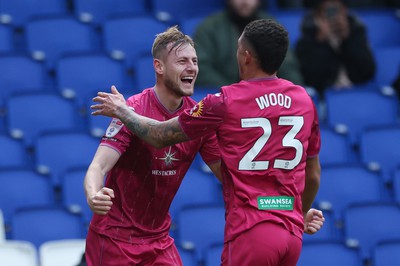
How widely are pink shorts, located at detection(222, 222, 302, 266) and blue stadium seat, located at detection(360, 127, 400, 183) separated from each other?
166 inches

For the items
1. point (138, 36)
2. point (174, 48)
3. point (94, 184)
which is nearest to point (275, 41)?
point (174, 48)

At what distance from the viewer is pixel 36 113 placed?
9.45 meters

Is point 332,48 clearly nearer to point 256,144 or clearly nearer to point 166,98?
point 166,98

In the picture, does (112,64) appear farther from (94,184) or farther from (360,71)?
(94,184)

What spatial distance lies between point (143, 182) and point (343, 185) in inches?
137

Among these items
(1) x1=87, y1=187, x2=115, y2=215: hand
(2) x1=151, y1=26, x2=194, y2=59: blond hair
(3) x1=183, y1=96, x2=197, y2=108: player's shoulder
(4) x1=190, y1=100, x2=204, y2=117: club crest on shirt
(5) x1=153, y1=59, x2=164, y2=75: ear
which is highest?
(2) x1=151, y1=26, x2=194, y2=59: blond hair

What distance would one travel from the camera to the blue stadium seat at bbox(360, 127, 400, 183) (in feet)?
31.9

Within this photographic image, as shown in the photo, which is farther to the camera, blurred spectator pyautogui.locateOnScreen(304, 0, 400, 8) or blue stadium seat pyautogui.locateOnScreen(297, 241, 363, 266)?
blurred spectator pyautogui.locateOnScreen(304, 0, 400, 8)

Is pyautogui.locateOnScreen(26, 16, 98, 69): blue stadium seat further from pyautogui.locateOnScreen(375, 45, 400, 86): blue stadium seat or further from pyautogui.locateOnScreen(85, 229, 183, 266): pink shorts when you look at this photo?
pyautogui.locateOnScreen(85, 229, 183, 266): pink shorts

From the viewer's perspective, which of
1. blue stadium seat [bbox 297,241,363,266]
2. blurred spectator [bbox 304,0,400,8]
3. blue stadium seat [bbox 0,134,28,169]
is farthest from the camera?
blurred spectator [bbox 304,0,400,8]

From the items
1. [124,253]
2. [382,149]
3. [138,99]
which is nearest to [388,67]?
[382,149]

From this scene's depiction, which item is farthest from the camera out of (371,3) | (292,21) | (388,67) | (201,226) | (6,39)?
(371,3)

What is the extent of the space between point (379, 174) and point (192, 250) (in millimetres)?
2068

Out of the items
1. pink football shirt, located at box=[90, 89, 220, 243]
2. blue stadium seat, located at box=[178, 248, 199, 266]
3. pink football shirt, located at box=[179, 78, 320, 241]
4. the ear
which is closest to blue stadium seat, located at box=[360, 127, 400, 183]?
blue stadium seat, located at box=[178, 248, 199, 266]
